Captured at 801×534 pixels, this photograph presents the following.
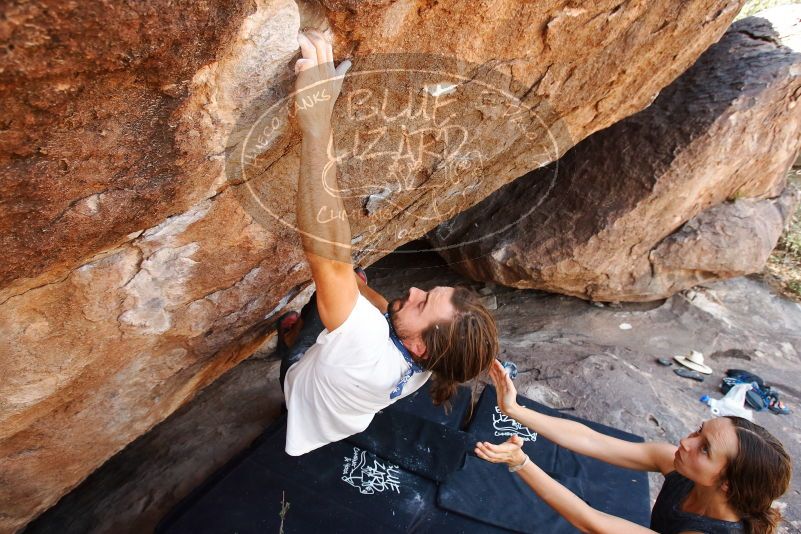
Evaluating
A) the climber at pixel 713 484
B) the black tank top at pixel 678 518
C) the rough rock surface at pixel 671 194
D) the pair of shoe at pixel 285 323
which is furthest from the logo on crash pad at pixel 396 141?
the black tank top at pixel 678 518

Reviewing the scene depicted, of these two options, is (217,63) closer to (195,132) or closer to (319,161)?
(195,132)

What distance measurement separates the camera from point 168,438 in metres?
3.10

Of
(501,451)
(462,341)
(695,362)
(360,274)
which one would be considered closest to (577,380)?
(695,362)

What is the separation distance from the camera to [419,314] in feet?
5.57

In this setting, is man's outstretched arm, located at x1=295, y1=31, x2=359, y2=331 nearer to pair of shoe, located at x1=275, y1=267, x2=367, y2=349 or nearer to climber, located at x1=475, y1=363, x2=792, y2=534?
climber, located at x1=475, y1=363, x2=792, y2=534

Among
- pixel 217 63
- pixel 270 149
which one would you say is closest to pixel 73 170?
pixel 217 63

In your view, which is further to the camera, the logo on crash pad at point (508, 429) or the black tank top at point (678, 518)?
the logo on crash pad at point (508, 429)

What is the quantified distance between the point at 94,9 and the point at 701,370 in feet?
13.0

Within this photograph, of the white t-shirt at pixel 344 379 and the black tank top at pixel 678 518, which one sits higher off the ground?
the white t-shirt at pixel 344 379

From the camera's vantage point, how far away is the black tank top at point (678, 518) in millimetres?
1653

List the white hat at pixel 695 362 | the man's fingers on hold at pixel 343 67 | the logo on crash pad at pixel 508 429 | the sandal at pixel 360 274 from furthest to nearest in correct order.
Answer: the white hat at pixel 695 362 → the logo on crash pad at pixel 508 429 → the sandal at pixel 360 274 → the man's fingers on hold at pixel 343 67

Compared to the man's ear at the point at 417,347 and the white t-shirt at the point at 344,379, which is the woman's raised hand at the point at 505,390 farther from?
the man's ear at the point at 417,347

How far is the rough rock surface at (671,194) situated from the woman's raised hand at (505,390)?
188cm

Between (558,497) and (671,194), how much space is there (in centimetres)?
252
